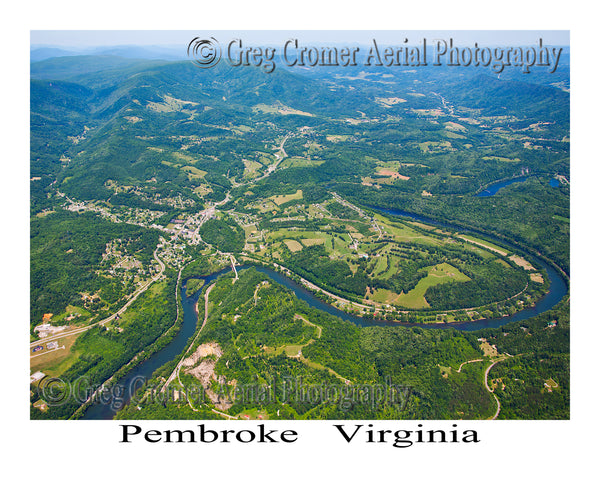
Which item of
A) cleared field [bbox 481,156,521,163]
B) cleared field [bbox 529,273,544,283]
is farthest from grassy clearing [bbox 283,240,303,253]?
cleared field [bbox 481,156,521,163]

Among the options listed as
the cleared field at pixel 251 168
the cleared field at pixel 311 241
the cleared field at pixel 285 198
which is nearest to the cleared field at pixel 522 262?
the cleared field at pixel 311 241

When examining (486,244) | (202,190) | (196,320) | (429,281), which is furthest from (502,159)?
(196,320)

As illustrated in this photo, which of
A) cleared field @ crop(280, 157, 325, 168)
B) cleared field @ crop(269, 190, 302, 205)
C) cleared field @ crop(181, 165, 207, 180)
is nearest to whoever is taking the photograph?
cleared field @ crop(269, 190, 302, 205)

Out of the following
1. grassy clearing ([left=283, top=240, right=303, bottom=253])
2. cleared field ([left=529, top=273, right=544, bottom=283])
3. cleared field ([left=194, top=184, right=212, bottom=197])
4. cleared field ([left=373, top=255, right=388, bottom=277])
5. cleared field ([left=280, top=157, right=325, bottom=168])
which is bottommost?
cleared field ([left=529, top=273, right=544, bottom=283])

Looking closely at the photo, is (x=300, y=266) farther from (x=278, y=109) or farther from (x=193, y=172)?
(x=278, y=109)

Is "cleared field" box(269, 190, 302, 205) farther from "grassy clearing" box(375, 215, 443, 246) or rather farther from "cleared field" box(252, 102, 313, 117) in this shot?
"cleared field" box(252, 102, 313, 117)

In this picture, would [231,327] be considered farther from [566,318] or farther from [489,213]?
[489,213]

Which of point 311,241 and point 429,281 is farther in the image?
point 311,241
